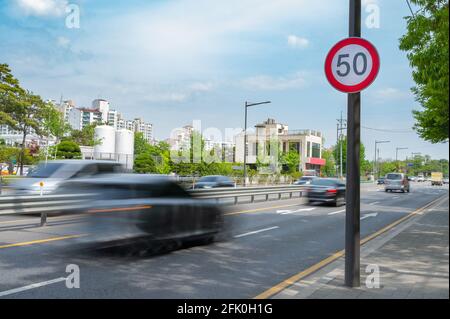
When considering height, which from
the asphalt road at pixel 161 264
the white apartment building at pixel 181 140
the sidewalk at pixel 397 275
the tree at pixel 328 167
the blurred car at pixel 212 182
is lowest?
the asphalt road at pixel 161 264

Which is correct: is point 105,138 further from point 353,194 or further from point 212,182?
point 353,194

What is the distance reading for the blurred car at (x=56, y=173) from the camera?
1412cm

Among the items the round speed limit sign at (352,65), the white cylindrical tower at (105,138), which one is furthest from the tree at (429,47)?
the white cylindrical tower at (105,138)

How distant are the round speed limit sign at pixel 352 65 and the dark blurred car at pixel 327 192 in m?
15.5

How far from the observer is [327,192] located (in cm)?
2036

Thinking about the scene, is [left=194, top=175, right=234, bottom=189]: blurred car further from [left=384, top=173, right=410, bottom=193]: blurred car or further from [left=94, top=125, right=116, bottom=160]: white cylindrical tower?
[left=94, top=125, right=116, bottom=160]: white cylindrical tower

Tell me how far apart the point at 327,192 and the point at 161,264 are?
14.4m

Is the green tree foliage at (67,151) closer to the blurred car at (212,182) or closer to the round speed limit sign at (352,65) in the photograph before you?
the blurred car at (212,182)

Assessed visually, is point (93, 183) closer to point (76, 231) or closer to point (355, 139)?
point (76, 231)

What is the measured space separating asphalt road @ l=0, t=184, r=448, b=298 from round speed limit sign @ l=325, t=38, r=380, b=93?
6.11 feet

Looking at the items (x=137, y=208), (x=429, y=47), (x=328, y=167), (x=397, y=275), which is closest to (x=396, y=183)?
(x=429, y=47)

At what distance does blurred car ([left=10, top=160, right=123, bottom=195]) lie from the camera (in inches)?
556

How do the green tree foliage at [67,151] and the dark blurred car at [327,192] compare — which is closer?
the dark blurred car at [327,192]

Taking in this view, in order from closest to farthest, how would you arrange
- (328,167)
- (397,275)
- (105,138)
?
(397,275) → (105,138) → (328,167)
